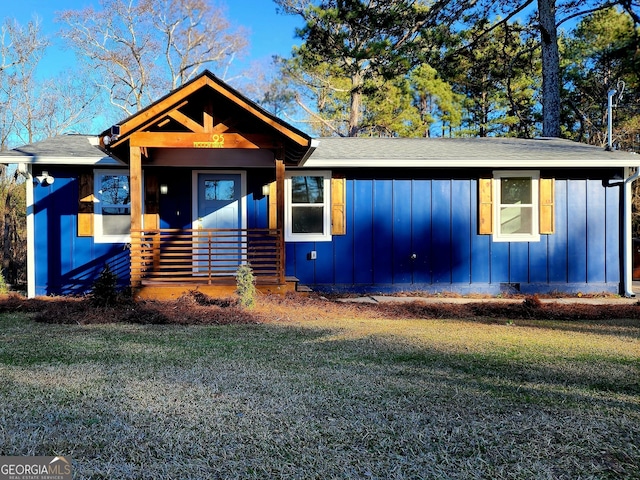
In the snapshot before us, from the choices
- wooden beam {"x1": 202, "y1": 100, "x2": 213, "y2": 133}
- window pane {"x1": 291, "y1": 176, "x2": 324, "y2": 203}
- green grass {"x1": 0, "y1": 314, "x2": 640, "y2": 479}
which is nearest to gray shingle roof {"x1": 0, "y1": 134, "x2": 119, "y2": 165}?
wooden beam {"x1": 202, "y1": 100, "x2": 213, "y2": 133}

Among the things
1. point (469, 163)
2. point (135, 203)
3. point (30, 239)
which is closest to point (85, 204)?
point (30, 239)

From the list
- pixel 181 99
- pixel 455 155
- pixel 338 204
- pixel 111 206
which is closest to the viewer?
pixel 181 99

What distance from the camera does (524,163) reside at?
9352 mm

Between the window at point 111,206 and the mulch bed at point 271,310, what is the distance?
166 centimetres

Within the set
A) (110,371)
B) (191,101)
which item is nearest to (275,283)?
(191,101)

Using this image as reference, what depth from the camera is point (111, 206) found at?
9242 mm

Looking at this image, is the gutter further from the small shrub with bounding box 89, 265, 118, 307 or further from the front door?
the small shrub with bounding box 89, 265, 118, 307

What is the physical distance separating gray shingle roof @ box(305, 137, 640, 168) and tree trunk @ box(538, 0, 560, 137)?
589 cm

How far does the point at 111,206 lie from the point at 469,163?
6544 millimetres

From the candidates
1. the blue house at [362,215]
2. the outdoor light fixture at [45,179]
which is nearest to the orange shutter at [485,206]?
the blue house at [362,215]

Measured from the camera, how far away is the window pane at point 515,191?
9.83 meters

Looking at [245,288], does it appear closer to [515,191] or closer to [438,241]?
[438,241]

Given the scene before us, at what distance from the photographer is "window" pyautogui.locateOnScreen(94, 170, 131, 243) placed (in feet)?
30.1

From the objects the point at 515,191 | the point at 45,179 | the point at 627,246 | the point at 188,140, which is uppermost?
the point at 188,140
